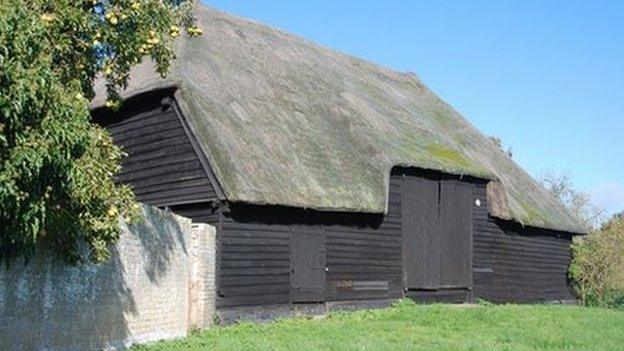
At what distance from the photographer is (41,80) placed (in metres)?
8.70

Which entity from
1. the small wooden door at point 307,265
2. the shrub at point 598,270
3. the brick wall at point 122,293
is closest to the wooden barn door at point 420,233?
the small wooden door at point 307,265

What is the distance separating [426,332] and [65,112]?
33.3ft

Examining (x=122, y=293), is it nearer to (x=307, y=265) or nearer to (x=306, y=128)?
(x=307, y=265)

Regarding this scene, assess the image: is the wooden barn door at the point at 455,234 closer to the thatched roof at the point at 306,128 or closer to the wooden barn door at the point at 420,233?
the wooden barn door at the point at 420,233

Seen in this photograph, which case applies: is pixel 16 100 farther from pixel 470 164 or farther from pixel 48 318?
pixel 470 164

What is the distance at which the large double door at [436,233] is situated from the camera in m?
24.0

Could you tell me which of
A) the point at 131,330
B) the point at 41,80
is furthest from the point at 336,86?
the point at 41,80

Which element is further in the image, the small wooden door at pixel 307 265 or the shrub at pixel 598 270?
the shrub at pixel 598 270

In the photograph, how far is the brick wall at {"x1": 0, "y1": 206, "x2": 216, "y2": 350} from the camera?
1136 centimetres

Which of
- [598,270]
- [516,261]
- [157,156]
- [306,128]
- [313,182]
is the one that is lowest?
[598,270]

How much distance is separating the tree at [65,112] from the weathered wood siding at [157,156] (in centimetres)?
677

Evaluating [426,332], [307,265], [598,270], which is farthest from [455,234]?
[598,270]

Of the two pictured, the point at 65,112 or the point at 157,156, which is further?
the point at 157,156

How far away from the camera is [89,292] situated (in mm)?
13000
